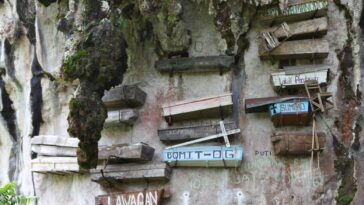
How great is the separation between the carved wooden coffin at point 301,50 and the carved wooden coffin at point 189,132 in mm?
861

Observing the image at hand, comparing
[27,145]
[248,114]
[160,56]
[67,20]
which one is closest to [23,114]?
[27,145]

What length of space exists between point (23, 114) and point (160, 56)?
2.13m

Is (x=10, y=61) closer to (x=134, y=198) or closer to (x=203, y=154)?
(x=134, y=198)

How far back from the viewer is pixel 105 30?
6133 mm

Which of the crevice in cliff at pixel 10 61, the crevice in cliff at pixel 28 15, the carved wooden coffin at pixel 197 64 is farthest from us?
the crevice in cliff at pixel 10 61

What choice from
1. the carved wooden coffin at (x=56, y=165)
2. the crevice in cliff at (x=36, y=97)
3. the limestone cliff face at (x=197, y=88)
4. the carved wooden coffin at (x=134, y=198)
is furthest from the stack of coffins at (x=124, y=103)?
the crevice in cliff at (x=36, y=97)

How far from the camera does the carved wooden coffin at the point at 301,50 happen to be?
605 cm

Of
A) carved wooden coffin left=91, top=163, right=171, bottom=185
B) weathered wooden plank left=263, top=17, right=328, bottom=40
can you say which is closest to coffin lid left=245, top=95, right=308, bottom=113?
weathered wooden plank left=263, top=17, right=328, bottom=40

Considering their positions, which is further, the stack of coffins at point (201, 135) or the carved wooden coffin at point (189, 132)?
the carved wooden coffin at point (189, 132)

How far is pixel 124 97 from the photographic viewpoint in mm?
6430

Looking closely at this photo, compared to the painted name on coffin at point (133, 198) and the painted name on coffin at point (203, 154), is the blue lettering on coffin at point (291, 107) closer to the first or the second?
the painted name on coffin at point (203, 154)

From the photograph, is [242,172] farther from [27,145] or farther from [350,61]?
[27,145]

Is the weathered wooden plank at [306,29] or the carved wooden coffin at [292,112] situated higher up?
the weathered wooden plank at [306,29]

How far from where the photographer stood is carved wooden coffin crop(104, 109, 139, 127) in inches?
255
